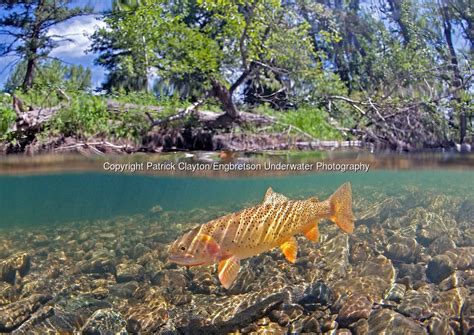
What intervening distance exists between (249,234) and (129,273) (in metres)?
5.22

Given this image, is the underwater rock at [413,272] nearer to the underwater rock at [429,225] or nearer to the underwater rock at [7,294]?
the underwater rock at [429,225]

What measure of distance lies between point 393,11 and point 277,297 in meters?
5.12

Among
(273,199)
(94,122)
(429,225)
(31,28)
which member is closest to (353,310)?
(273,199)

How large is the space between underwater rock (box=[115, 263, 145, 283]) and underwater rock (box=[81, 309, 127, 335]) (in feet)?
7.51

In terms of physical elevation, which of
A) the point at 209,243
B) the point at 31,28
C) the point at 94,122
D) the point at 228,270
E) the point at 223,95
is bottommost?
the point at 228,270

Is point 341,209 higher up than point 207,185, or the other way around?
point 341,209

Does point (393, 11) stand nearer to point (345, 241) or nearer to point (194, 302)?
point (345, 241)

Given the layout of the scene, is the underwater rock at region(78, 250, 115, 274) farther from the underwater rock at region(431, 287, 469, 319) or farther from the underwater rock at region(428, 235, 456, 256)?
the underwater rock at region(428, 235, 456, 256)

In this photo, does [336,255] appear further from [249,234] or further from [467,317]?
[249,234]

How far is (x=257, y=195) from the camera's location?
138ft

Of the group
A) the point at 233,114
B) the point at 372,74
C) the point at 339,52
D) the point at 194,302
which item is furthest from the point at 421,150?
the point at 194,302

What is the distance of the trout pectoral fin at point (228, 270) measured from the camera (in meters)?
3.60

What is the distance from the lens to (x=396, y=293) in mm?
6711

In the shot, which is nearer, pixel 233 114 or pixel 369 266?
pixel 233 114
